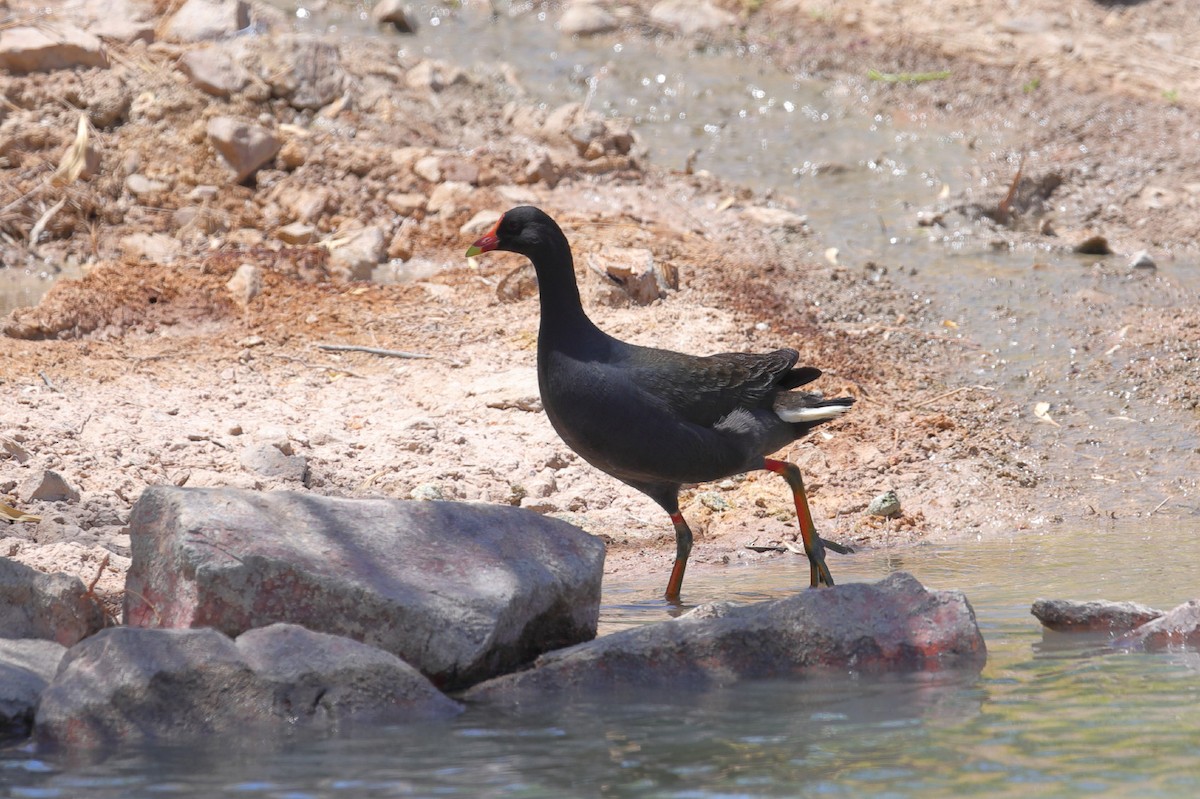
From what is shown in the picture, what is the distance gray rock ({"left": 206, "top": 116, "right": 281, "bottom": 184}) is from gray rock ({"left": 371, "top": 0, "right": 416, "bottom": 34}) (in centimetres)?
480

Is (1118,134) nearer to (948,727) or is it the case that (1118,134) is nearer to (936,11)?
(936,11)

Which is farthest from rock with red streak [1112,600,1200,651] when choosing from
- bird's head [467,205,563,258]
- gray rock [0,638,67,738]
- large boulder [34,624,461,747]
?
gray rock [0,638,67,738]

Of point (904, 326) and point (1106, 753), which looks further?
point (904, 326)

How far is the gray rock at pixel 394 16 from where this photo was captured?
17578 millimetres

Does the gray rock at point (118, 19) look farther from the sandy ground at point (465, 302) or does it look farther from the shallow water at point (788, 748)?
the shallow water at point (788, 748)

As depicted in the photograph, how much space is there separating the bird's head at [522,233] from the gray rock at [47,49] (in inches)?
335

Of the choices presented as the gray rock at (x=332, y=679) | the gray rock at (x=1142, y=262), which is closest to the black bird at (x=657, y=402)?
the gray rock at (x=332, y=679)

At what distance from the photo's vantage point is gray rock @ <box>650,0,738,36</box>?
18141mm

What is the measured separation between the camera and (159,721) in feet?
16.6

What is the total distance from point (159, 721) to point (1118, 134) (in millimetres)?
12681

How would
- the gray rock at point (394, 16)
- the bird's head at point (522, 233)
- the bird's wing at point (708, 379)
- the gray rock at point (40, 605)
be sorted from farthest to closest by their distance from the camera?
the gray rock at point (394, 16) → the bird's head at point (522, 233) → the bird's wing at point (708, 379) → the gray rock at point (40, 605)

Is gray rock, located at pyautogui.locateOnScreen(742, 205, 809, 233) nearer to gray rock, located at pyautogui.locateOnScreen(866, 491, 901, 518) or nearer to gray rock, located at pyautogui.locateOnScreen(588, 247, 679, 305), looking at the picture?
gray rock, located at pyautogui.locateOnScreen(588, 247, 679, 305)

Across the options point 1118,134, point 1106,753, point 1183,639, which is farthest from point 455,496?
point 1118,134

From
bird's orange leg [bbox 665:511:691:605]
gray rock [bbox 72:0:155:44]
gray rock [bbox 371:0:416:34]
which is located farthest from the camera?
gray rock [bbox 371:0:416:34]
